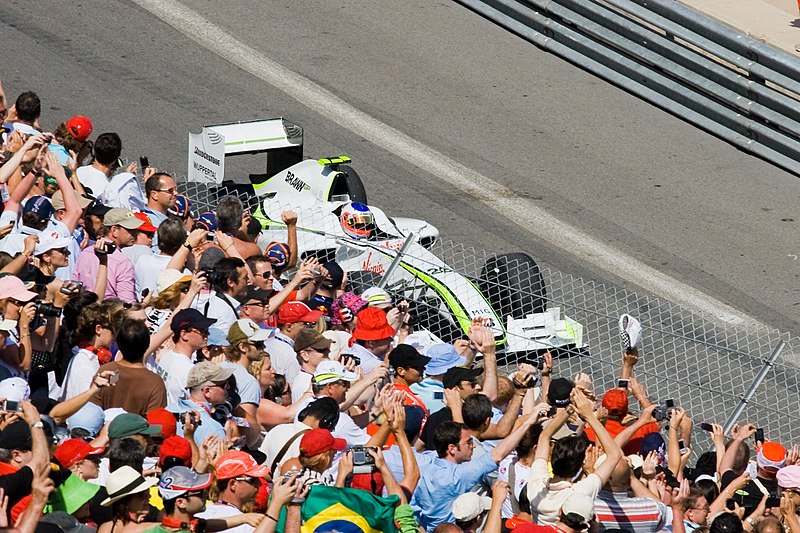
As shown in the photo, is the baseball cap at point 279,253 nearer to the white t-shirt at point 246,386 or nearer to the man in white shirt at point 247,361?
the man in white shirt at point 247,361

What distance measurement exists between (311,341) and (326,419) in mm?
1232

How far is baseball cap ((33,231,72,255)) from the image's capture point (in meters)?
8.34

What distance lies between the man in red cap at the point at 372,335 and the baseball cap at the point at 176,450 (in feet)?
8.59

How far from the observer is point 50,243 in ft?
27.5

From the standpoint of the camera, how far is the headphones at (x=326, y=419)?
712cm

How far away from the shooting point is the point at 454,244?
13.1 m

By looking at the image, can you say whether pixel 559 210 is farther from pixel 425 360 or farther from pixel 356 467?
pixel 356 467

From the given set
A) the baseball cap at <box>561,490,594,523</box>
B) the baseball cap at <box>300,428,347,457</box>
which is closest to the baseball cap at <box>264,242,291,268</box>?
the baseball cap at <box>300,428,347,457</box>

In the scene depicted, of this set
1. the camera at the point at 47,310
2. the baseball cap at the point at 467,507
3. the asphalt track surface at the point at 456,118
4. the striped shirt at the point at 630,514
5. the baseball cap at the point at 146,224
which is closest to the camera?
the baseball cap at the point at 467,507

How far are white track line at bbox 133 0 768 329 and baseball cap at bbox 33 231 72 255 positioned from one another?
6.23 m

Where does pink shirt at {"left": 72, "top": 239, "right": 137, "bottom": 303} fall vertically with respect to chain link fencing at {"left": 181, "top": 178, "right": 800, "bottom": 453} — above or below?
above

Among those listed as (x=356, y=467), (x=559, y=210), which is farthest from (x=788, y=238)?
(x=356, y=467)

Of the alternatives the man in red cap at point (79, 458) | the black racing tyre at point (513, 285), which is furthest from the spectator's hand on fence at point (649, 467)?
the black racing tyre at point (513, 285)

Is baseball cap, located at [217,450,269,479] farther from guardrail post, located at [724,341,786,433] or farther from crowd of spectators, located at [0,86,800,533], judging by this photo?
→ guardrail post, located at [724,341,786,433]
